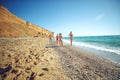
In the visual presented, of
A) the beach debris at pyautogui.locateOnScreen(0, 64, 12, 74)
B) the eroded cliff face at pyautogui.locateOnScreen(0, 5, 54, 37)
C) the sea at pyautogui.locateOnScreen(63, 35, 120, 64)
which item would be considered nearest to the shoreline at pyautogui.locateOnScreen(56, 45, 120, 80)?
the sea at pyautogui.locateOnScreen(63, 35, 120, 64)

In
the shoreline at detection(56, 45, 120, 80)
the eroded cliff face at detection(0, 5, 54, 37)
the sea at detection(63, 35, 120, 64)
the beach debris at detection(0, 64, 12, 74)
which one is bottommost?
the sea at detection(63, 35, 120, 64)

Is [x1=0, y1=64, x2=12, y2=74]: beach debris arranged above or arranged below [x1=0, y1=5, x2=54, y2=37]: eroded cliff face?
below

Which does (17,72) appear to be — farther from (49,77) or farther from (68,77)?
(68,77)

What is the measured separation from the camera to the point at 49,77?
4262mm

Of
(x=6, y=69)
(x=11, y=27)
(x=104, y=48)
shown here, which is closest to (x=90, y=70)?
(x=6, y=69)

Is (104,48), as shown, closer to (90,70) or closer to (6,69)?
(90,70)

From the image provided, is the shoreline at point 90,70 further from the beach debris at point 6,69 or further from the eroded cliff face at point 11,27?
the eroded cliff face at point 11,27

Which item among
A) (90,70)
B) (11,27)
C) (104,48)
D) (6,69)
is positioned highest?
(11,27)

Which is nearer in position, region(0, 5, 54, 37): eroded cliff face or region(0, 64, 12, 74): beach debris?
region(0, 64, 12, 74): beach debris

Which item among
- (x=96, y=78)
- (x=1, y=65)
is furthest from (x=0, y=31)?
(x=96, y=78)

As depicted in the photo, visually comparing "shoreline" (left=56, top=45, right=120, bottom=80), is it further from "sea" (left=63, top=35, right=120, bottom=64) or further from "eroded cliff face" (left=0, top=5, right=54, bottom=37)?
"eroded cliff face" (left=0, top=5, right=54, bottom=37)

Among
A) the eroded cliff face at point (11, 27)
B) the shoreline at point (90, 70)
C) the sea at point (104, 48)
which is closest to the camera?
the shoreline at point (90, 70)

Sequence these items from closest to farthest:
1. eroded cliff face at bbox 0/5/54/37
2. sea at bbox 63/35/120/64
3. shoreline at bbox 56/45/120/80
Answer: shoreline at bbox 56/45/120/80
sea at bbox 63/35/120/64
eroded cliff face at bbox 0/5/54/37

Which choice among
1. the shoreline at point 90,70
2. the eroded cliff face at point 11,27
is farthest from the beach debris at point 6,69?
the eroded cliff face at point 11,27
